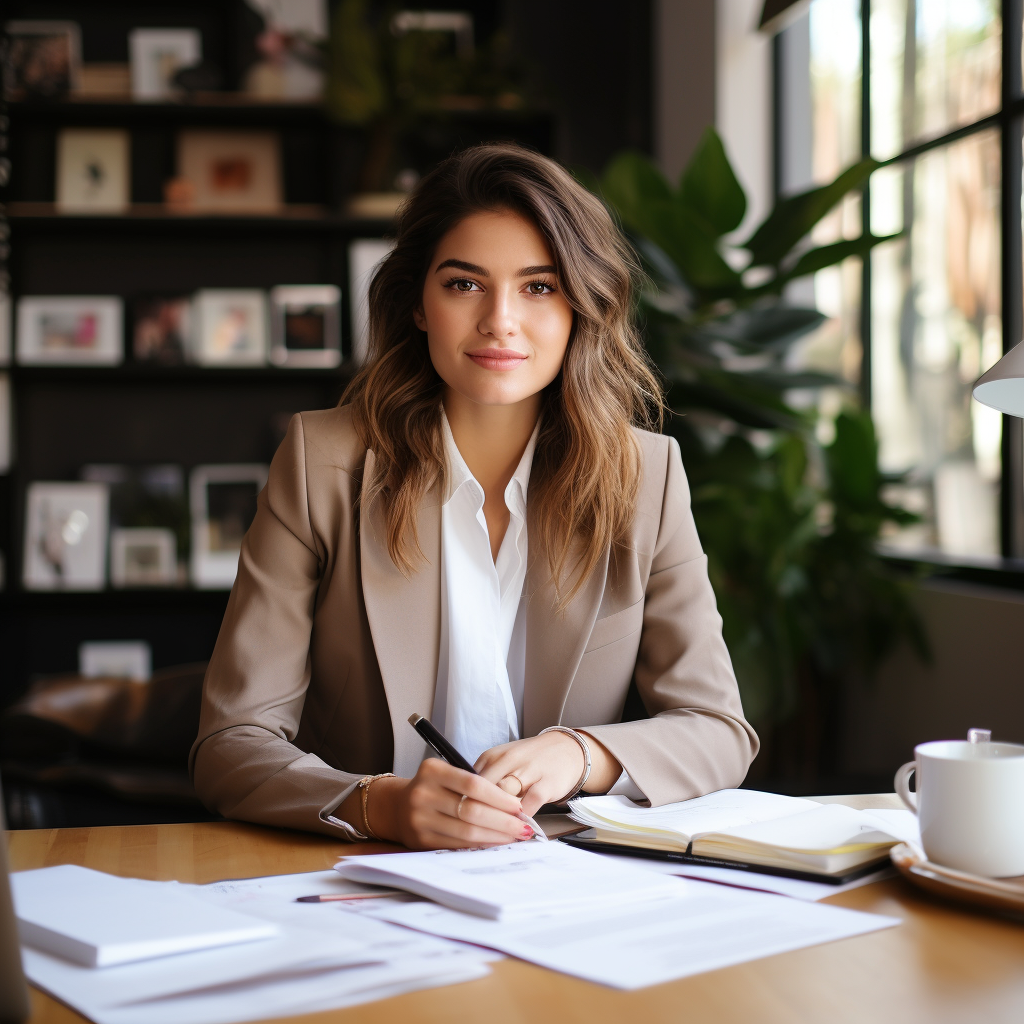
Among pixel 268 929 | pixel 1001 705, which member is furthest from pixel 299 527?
pixel 1001 705

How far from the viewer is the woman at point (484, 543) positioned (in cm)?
138

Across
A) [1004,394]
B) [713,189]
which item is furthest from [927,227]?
[1004,394]

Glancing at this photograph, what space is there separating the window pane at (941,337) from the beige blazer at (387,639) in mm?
1742

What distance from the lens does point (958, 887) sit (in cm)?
87

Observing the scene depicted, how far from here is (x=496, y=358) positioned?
145 cm

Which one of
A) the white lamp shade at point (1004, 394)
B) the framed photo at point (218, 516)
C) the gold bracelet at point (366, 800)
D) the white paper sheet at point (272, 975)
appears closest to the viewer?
the white paper sheet at point (272, 975)

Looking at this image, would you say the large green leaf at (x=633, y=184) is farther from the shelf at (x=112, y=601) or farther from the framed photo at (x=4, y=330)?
the framed photo at (x=4, y=330)

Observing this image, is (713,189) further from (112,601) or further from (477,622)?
(112,601)

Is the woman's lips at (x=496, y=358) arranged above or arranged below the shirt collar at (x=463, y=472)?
above

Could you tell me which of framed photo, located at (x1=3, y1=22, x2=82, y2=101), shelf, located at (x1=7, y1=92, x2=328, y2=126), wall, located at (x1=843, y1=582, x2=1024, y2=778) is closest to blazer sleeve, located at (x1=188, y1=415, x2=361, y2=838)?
wall, located at (x1=843, y1=582, x2=1024, y2=778)

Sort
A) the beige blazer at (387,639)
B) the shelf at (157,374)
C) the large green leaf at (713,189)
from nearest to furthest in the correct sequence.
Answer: the beige blazer at (387,639) < the large green leaf at (713,189) < the shelf at (157,374)

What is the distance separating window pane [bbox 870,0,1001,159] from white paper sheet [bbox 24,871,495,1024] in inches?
109

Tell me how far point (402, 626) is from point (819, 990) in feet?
2.52

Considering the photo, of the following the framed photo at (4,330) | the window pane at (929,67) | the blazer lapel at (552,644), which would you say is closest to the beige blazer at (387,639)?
the blazer lapel at (552,644)
